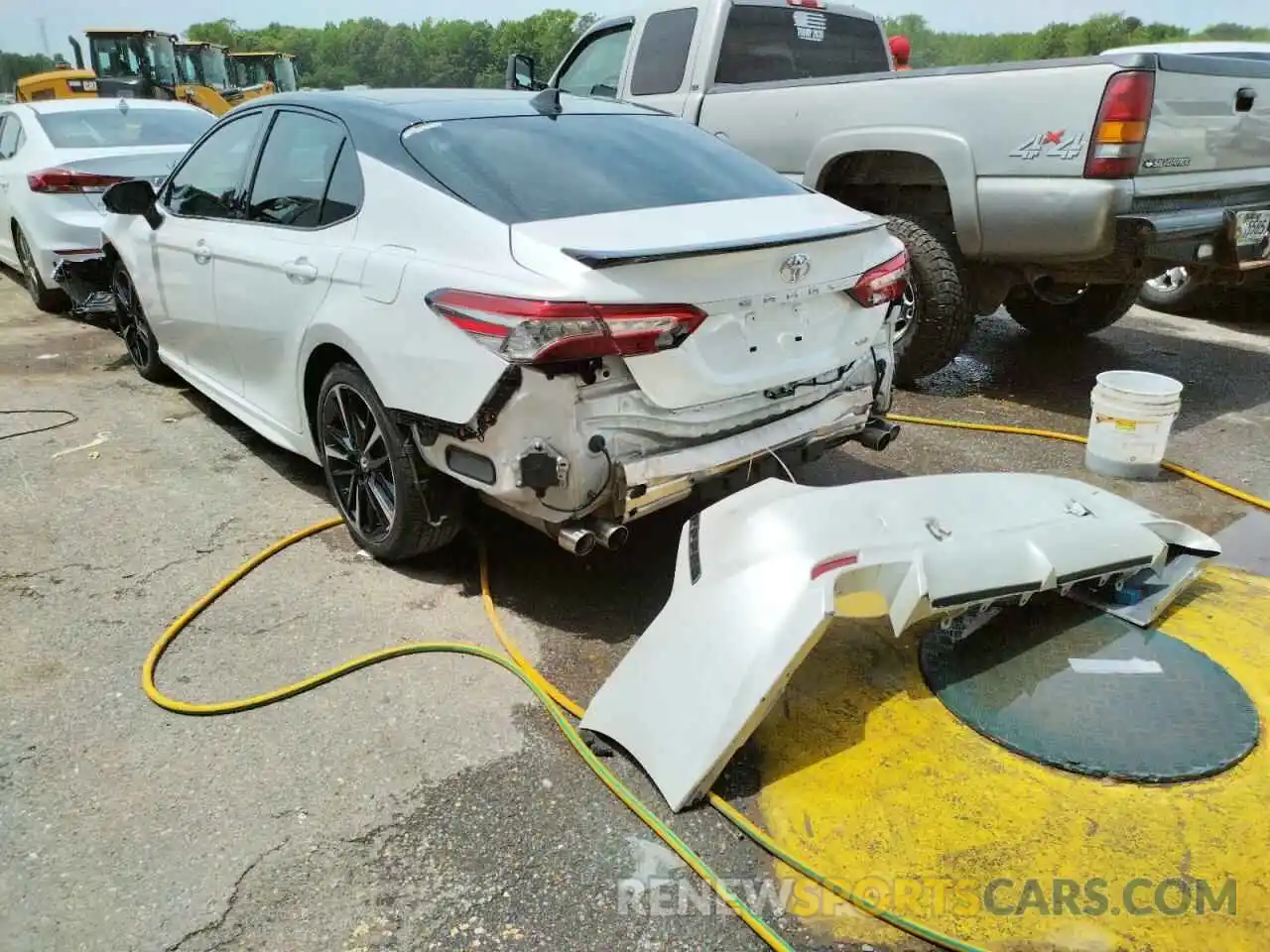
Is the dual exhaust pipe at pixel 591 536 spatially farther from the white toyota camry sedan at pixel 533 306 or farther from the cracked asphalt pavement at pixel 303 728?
the cracked asphalt pavement at pixel 303 728

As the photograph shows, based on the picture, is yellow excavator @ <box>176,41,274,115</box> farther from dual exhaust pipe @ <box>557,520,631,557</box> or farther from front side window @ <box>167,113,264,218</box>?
dual exhaust pipe @ <box>557,520,631,557</box>

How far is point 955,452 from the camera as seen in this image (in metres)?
4.85

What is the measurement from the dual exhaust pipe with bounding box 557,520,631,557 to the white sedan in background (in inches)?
217

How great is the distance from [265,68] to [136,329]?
69.0ft

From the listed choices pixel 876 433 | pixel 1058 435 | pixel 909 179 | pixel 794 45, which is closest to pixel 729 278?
pixel 876 433

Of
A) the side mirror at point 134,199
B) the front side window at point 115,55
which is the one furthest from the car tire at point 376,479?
the front side window at point 115,55

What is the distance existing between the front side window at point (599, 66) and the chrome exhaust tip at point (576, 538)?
4853 mm

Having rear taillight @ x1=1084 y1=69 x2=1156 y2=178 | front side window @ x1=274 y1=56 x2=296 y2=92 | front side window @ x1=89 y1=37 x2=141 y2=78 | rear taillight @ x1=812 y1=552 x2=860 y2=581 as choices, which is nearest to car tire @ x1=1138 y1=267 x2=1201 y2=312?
rear taillight @ x1=1084 y1=69 x2=1156 y2=178

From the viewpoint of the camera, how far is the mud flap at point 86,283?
639 cm

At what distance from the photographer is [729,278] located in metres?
2.90

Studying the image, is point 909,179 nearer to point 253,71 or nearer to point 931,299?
point 931,299

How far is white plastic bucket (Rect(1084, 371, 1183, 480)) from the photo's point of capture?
431 centimetres

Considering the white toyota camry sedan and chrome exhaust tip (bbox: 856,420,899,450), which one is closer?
the white toyota camry sedan

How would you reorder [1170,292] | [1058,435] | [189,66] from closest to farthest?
1. [1058,435]
2. [1170,292]
3. [189,66]
